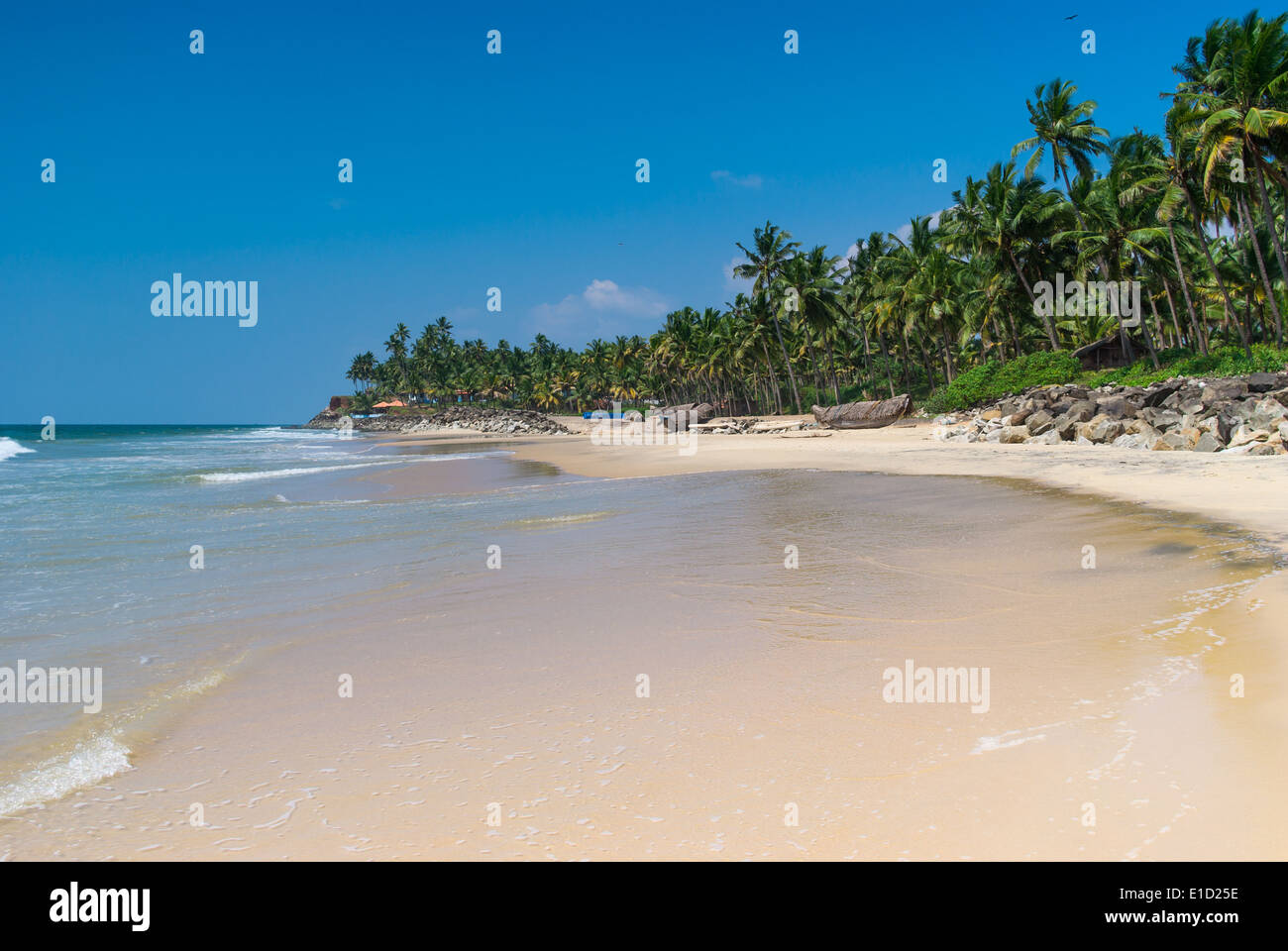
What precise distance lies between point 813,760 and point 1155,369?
3498 centimetres

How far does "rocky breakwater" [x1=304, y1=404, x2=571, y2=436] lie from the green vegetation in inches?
745

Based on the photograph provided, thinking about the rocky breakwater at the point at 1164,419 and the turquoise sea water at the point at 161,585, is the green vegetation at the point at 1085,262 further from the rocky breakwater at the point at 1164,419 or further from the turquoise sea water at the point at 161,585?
the turquoise sea water at the point at 161,585

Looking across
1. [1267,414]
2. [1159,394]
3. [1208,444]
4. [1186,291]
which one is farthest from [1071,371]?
[1208,444]

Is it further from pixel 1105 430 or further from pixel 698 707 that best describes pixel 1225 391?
pixel 698 707

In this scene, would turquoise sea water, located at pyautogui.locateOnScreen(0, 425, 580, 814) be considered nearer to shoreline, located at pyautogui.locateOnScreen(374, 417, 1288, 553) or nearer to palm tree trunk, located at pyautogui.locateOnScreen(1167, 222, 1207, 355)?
shoreline, located at pyautogui.locateOnScreen(374, 417, 1288, 553)

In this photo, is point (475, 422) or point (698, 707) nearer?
point (698, 707)

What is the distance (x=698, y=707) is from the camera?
438 centimetres

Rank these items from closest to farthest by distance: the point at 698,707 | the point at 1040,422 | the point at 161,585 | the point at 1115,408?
1. the point at 698,707
2. the point at 161,585
3. the point at 1115,408
4. the point at 1040,422

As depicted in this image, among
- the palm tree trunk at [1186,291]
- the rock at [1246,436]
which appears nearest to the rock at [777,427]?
the palm tree trunk at [1186,291]

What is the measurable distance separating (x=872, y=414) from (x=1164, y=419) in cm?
1897
